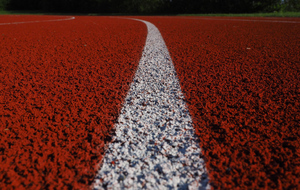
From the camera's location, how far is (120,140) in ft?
3.92

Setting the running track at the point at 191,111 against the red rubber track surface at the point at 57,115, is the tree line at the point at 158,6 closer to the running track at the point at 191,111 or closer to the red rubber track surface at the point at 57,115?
the running track at the point at 191,111

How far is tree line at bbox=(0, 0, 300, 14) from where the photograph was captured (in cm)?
2208

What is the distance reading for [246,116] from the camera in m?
1.41

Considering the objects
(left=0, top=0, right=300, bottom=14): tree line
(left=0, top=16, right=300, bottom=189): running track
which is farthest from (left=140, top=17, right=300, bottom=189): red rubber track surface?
(left=0, top=0, right=300, bottom=14): tree line

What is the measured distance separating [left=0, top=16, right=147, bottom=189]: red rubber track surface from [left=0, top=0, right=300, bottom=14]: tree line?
23185 mm

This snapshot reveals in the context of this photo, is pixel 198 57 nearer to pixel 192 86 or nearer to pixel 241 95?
pixel 192 86

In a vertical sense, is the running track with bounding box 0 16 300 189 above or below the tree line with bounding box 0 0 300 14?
below

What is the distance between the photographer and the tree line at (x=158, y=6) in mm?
22078

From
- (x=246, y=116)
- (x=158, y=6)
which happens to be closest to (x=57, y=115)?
(x=246, y=116)

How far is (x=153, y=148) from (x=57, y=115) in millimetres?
739

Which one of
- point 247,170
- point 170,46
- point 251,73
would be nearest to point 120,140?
point 247,170

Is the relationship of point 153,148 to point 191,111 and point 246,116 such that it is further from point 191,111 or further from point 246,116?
point 246,116

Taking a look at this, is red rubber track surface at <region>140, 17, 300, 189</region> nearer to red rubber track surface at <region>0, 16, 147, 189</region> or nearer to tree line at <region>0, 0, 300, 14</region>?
red rubber track surface at <region>0, 16, 147, 189</region>

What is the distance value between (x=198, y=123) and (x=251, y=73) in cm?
126
